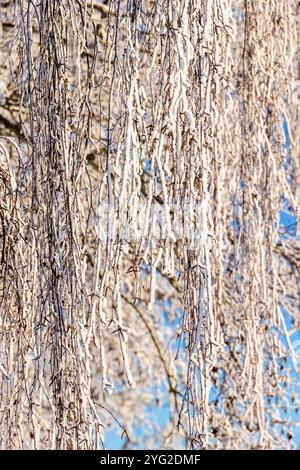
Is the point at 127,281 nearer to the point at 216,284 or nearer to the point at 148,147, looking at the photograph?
the point at 216,284

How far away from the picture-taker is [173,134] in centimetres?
194

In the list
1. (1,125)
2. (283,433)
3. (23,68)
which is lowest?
(283,433)

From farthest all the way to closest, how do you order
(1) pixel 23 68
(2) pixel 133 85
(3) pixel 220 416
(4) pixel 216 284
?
(3) pixel 220 416
(4) pixel 216 284
(1) pixel 23 68
(2) pixel 133 85

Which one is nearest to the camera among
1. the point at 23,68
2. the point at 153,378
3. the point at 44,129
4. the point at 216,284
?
the point at 44,129

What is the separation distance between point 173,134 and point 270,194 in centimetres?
120

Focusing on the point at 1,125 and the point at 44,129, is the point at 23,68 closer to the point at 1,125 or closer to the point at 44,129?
the point at 44,129

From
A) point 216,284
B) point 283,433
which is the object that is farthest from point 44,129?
point 283,433

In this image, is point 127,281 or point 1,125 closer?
point 1,125

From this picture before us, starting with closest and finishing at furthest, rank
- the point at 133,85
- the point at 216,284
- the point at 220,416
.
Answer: the point at 133,85 < the point at 216,284 < the point at 220,416

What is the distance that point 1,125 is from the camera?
4391 millimetres

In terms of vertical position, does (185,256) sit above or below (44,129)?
below

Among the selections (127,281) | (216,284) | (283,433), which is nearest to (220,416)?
(283,433)

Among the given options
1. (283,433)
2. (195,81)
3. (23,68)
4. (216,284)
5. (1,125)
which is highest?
(1,125)

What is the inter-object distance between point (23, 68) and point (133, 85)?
1.48 ft
